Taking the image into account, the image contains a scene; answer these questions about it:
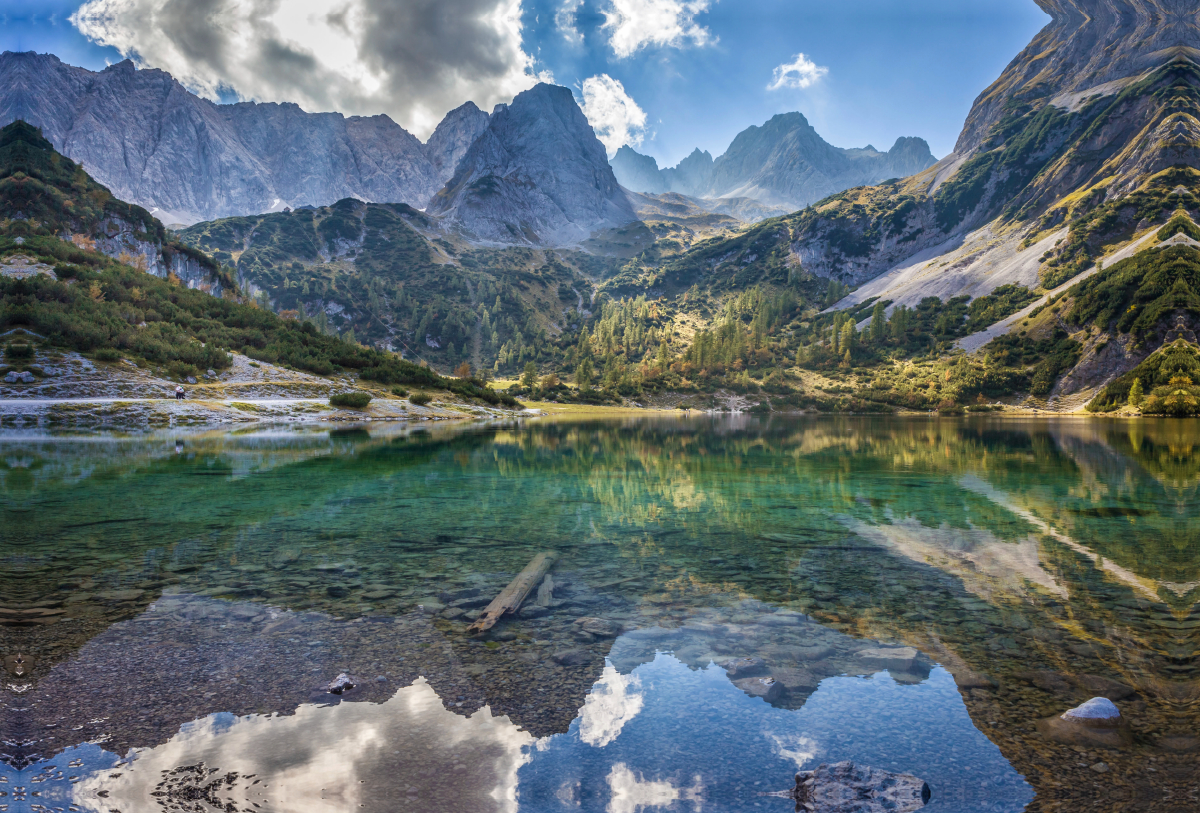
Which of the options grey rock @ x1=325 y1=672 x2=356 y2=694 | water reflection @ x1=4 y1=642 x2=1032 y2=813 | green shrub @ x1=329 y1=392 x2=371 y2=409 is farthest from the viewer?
green shrub @ x1=329 y1=392 x2=371 y2=409

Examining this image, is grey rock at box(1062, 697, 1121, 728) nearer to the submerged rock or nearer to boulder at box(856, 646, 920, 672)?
boulder at box(856, 646, 920, 672)

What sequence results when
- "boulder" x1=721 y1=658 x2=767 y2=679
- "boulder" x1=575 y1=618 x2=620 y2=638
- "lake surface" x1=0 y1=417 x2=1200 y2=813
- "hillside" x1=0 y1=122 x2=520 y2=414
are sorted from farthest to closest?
"hillside" x1=0 y1=122 x2=520 y2=414
"boulder" x1=575 y1=618 x2=620 y2=638
"boulder" x1=721 y1=658 x2=767 y2=679
"lake surface" x1=0 y1=417 x2=1200 y2=813

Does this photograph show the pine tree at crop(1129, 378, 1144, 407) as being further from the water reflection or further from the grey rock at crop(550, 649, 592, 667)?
the grey rock at crop(550, 649, 592, 667)

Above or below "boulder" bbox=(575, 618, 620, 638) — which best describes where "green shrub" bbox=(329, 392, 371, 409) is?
above

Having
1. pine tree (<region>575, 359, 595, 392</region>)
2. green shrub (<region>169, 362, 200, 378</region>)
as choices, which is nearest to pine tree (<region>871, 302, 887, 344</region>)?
pine tree (<region>575, 359, 595, 392</region>)

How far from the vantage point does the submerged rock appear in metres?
5.10

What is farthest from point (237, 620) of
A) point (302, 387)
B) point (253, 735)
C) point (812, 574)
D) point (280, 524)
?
point (302, 387)

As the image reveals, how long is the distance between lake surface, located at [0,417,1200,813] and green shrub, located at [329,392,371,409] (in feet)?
157

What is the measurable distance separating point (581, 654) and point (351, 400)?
2576 inches

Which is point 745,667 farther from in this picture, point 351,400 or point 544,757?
point 351,400

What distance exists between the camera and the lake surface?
5.43 m

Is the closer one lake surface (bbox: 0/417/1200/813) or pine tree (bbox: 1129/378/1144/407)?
lake surface (bbox: 0/417/1200/813)

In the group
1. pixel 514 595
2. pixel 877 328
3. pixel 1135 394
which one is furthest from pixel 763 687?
pixel 877 328

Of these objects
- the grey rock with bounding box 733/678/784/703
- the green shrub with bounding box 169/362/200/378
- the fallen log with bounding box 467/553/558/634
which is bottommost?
the grey rock with bounding box 733/678/784/703
